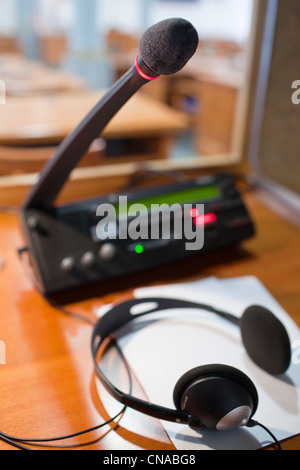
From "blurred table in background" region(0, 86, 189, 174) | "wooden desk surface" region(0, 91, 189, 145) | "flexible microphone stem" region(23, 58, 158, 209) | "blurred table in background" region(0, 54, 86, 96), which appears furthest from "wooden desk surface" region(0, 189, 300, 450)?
"blurred table in background" region(0, 54, 86, 96)

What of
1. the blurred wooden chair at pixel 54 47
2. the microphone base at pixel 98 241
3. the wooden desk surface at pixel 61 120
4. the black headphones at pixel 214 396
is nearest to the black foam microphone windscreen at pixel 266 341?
the black headphones at pixel 214 396

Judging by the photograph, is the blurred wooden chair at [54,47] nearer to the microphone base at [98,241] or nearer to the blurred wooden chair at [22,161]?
the blurred wooden chair at [22,161]

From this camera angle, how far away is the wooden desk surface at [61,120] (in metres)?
1.64

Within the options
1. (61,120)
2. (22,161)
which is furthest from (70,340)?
(61,120)

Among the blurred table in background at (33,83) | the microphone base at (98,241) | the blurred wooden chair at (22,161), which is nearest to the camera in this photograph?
the microphone base at (98,241)

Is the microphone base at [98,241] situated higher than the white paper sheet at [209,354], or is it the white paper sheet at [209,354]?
the microphone base at [98,241]

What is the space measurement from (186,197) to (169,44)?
0.33m

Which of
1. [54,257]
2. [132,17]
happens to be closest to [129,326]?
[54,257]

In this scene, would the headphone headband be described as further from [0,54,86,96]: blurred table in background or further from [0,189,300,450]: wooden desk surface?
[0,54,86,96]: blurred table in background

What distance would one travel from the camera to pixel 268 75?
85 centimetres

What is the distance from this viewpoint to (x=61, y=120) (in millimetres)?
1792

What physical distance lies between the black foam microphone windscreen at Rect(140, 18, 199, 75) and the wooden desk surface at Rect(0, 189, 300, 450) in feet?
1.04

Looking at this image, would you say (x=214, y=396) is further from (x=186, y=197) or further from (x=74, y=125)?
(x=74, y=125)
